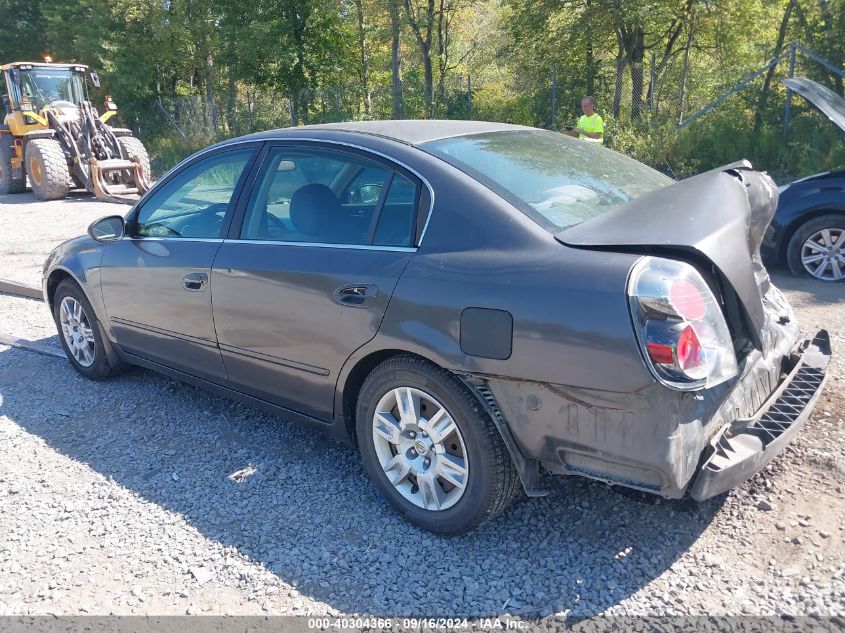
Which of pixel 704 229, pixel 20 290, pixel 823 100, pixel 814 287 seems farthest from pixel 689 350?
pixel 20 290

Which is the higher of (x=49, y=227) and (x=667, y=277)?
(x=667, y=277)

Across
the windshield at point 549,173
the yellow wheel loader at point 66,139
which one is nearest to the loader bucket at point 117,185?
the yellow wheel loader at point 66,139

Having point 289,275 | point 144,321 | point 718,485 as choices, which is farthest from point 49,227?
point 718,485

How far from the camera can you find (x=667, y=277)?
246cm

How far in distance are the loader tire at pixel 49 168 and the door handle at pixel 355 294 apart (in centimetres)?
1500

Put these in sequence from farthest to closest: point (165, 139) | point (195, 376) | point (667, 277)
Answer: point (165, 139) → point (195, 376) → point (667, 277)

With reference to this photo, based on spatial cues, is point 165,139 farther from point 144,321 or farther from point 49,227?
point 144,321

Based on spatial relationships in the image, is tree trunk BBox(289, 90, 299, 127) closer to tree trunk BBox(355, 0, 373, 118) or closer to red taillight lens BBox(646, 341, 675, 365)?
tree trunk BBox(355, 0, 373, 118)

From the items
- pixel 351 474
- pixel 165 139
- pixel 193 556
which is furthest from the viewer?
pixel 165 139

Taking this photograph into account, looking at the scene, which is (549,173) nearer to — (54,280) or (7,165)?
(54,280)

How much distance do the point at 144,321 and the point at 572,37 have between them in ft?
49.8

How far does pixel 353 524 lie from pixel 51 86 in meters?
17.6

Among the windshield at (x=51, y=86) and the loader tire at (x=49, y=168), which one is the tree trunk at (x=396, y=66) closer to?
the windshield at (x=51, y=86)

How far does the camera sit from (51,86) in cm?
1700
